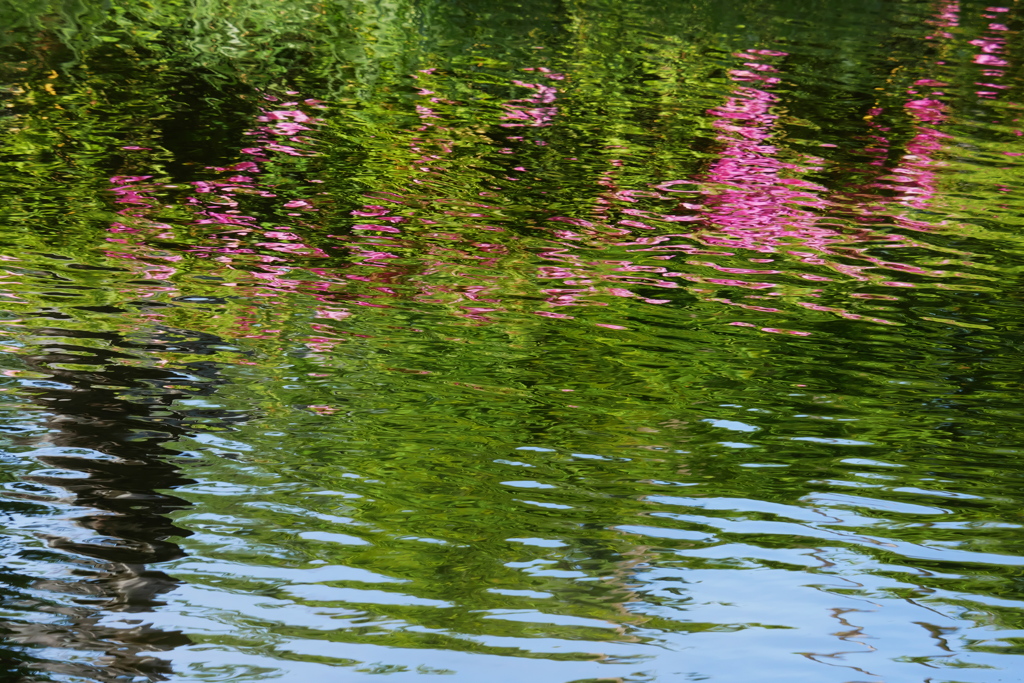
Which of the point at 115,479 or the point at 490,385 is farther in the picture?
the point at 490,385

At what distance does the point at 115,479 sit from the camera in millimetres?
3191

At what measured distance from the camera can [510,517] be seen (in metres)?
3.20

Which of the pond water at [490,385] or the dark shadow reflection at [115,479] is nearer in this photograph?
the dark shadow reflection at [115,479]

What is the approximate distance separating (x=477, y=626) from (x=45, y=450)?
1.63m

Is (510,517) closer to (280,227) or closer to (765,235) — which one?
(280,227)

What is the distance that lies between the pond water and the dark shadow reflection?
1cm

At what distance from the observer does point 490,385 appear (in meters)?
4.02

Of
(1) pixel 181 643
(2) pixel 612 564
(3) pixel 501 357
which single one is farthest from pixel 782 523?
(1) pixel 181 643

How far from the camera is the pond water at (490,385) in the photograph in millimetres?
2742

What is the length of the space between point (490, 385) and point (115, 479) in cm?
148

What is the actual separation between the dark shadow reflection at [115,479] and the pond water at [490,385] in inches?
0.5

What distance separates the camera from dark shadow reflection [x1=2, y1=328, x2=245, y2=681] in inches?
101

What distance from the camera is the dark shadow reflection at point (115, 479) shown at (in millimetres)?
2570

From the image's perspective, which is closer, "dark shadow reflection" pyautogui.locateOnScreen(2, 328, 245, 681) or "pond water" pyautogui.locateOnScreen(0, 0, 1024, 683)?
"dark shadow reflection" pyautogui.locateOnScreen(2, 328, 245, 681)
